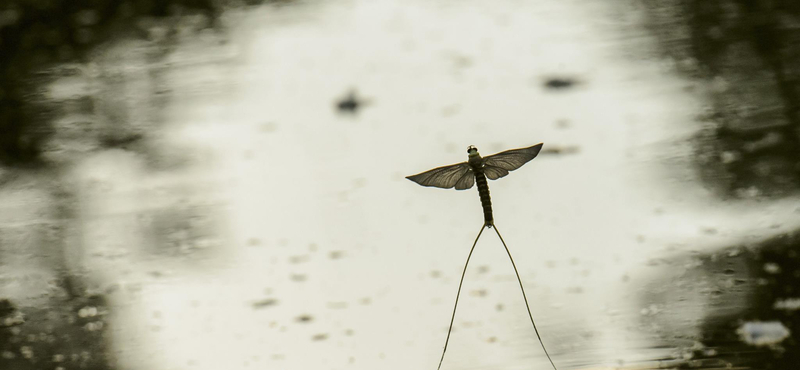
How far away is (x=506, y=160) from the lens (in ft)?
2.03

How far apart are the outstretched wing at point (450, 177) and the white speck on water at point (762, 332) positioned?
0.38 metres

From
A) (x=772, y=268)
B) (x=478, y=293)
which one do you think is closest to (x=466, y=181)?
(x=478, y=293)

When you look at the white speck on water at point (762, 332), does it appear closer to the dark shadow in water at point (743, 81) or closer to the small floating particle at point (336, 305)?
the dark shadow in water at point (743, 81)

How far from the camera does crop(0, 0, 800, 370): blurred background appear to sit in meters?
0.80

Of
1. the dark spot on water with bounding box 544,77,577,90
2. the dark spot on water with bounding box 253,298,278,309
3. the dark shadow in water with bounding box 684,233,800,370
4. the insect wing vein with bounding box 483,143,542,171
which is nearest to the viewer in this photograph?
the insect wing vein with bounding box 483,143,542,171

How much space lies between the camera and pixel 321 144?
1.02 m

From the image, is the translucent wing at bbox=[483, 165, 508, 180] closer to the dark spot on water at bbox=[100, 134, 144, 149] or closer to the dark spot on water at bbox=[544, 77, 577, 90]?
the dark spot on water at bbox=[544, 77, 577, 90]

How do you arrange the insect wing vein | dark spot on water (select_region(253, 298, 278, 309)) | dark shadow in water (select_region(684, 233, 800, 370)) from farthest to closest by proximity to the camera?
dark spot on water (select_region(253, 298, 278, 309)), dark shadow in water (select_region(684, 233, 800, 370)), the insect wing vein

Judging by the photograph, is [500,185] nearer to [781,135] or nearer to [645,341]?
[645,341]

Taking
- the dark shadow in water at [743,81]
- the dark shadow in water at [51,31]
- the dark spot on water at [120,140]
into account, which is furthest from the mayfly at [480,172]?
the dark shadow in water at [51,31]

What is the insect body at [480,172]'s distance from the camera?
60 cm

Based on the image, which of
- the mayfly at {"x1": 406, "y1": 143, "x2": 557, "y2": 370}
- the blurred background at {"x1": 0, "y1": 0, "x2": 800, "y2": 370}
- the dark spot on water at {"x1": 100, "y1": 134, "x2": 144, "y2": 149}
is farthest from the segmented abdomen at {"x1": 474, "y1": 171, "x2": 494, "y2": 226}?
the dark spot on water at {"x1": 100, "y1": 134, "x2": 144, "y2": 149}

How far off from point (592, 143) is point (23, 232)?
83 cm

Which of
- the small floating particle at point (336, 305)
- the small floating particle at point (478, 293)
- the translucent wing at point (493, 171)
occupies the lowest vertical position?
the small floating particle at point (478, 293)
